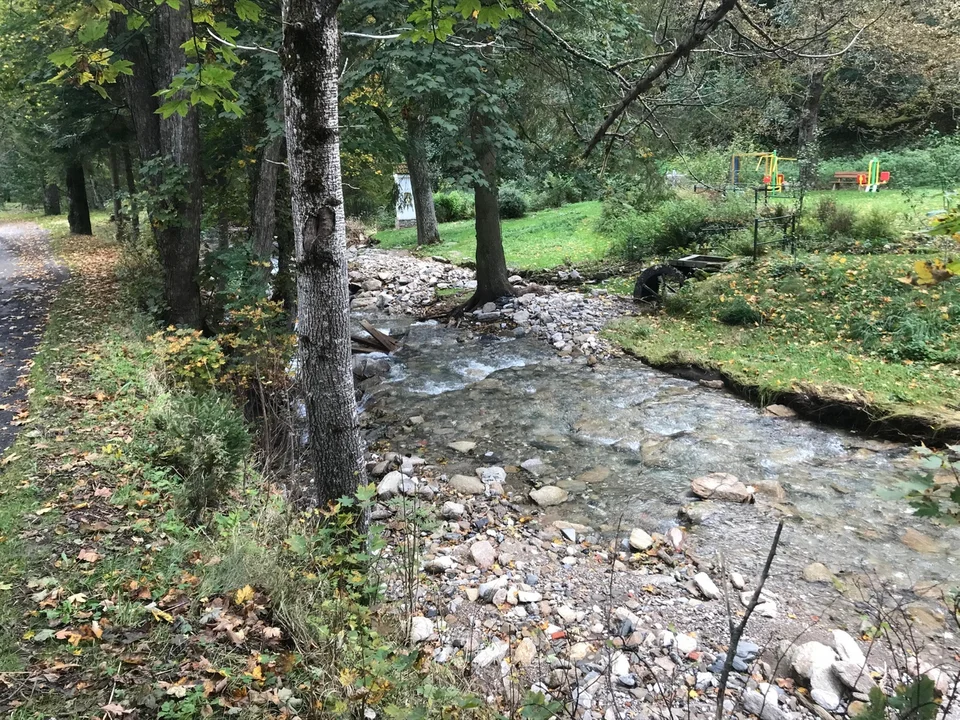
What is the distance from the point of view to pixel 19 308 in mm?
10617

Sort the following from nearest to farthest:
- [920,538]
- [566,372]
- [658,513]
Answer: [920,538], [658,513], [566,372]

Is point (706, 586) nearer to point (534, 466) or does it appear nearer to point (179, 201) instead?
point (534, 466)

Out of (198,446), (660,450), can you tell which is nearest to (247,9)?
(198,446)

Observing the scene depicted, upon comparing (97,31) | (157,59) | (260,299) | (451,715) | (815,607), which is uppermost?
(157,59)

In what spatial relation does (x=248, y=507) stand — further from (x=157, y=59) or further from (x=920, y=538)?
(x=157, y=59)

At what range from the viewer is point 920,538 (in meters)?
5.37

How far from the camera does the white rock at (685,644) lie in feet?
13.5

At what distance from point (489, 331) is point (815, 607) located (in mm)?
8765

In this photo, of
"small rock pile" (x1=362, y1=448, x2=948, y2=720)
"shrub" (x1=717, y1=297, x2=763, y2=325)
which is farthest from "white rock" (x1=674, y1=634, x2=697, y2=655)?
"shrub" (x1=717, y1=297, x2=763, y2=325)

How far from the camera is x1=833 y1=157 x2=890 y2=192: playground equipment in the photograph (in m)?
20.2

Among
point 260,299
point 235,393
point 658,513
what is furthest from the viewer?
point 260,299

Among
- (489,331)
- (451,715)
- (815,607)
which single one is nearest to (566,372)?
(489,331)

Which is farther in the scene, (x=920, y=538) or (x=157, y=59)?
(x=157, y=59)

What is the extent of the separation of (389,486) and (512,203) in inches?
818
